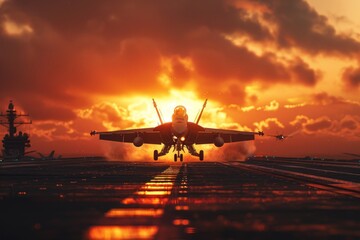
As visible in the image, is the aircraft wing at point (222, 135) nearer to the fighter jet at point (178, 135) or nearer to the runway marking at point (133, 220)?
the fighter jet at point (178, 135)

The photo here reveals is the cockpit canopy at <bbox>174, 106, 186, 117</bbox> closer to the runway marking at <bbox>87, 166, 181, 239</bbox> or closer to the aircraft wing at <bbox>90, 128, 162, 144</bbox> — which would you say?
the aircraft wing at <bbox>90, 128, 162, 144</bbox>

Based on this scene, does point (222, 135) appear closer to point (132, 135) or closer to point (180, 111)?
point (132, 135)

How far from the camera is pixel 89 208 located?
796 inches

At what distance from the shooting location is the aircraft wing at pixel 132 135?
229 ft

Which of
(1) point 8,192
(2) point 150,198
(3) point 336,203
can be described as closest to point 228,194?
(2) point 150,198

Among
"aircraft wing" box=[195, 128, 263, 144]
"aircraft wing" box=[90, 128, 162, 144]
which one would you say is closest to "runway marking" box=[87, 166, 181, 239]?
"aircraft wing" box=[90, 128, 162, 144]

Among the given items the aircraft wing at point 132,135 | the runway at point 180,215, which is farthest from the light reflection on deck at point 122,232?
the aircraft wing at point 132,135

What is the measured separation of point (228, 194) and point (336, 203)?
585 cm

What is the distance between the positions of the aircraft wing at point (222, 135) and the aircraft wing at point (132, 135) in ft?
18.3

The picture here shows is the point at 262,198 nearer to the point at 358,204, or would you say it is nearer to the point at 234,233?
the point at 358,204

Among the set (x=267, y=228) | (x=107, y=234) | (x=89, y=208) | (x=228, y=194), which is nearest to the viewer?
(x=107, y=234)

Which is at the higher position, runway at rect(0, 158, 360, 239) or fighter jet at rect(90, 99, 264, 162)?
fighter jet at rect(90, 99, 264, 162)

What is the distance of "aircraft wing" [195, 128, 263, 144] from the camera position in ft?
231

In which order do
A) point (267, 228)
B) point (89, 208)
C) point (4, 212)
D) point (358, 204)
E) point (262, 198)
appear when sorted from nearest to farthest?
point (267, 228) → point (4, 212) → point (89, 208) → point (358, 204) → point (262, 198)
